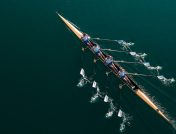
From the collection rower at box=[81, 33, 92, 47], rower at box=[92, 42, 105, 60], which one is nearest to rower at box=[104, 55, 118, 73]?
rower at box=[92, 42, 105, 60]

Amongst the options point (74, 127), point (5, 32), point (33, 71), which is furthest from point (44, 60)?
point (74, 127)

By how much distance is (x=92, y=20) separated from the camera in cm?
5631

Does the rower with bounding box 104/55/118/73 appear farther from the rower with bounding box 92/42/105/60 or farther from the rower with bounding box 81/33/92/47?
the rower with bounding box 81/33/92/47

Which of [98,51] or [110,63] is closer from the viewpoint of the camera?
[110,63]

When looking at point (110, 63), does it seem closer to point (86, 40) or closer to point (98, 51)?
point (98, 51)

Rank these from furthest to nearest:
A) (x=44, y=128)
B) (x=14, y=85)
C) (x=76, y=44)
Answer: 1. (x=76, y=44)
2. (x=14, y=85)
3. (x=44, y=128)

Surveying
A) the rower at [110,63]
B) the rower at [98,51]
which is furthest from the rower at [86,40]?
the rower at [110,63]

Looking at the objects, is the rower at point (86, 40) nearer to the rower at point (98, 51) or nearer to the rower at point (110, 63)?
the rower at point (98, 51)

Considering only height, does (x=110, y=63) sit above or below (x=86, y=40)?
below

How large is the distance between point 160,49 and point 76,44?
10.9 metres

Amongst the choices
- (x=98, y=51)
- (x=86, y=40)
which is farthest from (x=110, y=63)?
(x=86, y=40)

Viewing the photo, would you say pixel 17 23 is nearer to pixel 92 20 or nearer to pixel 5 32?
pixel 5 32

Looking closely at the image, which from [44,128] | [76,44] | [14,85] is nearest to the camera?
[44,128]

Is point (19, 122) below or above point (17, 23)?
below
